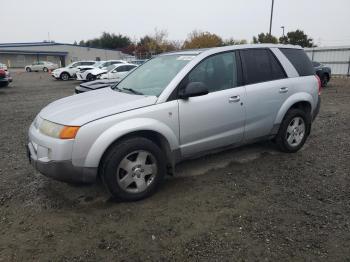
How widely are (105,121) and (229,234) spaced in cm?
170

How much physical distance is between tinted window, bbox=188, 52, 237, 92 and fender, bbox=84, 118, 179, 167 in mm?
787

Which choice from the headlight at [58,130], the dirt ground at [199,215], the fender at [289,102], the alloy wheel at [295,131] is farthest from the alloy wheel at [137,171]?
the alloy wheel at [295,131]

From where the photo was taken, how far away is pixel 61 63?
61.8 metres

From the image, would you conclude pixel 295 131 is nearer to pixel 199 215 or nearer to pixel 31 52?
pixel 199 215

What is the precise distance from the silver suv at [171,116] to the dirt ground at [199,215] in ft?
1.25

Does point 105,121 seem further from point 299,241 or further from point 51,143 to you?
point 299,241

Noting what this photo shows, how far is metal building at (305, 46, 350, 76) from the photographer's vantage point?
23109mm

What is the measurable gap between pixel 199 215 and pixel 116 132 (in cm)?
125

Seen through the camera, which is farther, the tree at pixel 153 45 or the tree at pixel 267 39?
the tree at pixel 153 45

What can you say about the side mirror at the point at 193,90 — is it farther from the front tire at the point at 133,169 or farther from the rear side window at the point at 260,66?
the rear side window at the point at 260,66

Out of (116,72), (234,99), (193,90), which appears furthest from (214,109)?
(116,72)

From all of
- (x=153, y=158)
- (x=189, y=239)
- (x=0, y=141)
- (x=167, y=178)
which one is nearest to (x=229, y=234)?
(x=189, y=239)

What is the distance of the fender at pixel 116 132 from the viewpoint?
3.33 meters

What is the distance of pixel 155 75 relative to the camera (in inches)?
171
